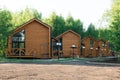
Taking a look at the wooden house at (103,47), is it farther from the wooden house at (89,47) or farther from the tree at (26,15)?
the tree at (26,15)

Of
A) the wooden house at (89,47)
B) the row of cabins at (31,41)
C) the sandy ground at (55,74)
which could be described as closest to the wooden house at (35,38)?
the row of cabins at (31,41)

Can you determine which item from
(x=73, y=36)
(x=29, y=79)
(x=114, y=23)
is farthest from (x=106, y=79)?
(x=73, y=36)

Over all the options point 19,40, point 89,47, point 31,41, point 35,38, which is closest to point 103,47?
point 89,47

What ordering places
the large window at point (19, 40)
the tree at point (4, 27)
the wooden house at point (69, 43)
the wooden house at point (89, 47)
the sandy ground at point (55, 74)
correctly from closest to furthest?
1. the sandy ground at point (55, 74)
2. the large window at point (19, 40)
3. the tree at point (4, 27)
4. the wooden house at point (69, 43)
5. the wooden house at point (89, 47)

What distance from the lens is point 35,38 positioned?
50375 mm

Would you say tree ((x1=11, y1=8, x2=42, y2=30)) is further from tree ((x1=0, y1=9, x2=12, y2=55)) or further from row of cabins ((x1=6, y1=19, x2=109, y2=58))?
row of cabins ((x1=6, y1=19, x2=109, y2=58))

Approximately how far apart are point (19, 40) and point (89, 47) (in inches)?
994

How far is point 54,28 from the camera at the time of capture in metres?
79.3

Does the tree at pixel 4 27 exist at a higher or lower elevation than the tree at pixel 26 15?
lower

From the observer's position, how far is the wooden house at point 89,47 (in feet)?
227

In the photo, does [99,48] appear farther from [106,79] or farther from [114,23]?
[106,79]

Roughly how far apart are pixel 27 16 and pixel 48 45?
4060 cm

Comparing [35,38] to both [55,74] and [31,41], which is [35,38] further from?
[55,74]

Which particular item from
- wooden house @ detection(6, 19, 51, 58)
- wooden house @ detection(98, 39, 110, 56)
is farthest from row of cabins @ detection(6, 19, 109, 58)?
wooden house @ detection(98, 39, 110, 56)
